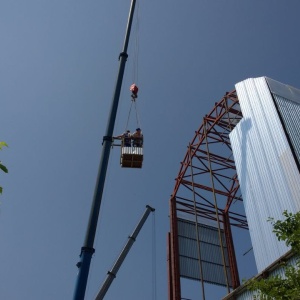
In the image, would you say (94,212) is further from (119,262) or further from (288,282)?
(119,262)

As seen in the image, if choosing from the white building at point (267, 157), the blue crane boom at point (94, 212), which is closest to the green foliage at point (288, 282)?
the blue crane boom at point (94, 212)

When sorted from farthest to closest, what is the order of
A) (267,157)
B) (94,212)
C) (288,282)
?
(267,157)
(94,212)
(288,282)

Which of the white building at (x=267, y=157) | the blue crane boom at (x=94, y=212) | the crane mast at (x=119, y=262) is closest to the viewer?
the blue crane boom at (x=94, y=212)

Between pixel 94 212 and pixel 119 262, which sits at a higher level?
pixel 119 262

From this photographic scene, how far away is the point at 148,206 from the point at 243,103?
16832 mm

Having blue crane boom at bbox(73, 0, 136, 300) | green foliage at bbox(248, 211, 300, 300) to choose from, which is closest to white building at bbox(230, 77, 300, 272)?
blue crane boom at bbox(73, 0, 136, 300)

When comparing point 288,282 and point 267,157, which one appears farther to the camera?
point 267,157

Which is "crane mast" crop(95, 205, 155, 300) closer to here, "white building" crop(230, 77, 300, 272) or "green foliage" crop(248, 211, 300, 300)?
"white building" crop(230, 77, 300, 272)

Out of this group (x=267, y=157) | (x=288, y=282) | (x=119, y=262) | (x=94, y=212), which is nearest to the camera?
(x=288, y=282)

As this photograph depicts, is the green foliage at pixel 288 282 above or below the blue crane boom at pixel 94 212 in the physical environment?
below

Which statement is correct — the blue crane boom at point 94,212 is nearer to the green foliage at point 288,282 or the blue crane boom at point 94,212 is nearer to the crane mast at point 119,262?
the green foliage at point 288,282

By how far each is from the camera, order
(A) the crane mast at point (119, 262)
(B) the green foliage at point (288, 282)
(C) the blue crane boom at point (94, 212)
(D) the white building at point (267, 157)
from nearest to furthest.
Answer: (B) the green foliage at point (288, 282), (C) the blue crane boom at point (94, 212), (D) the white building at point (267, 157), (A) the crane mast at point (119, 262)

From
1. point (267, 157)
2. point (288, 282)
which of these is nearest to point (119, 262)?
point (267, 157)

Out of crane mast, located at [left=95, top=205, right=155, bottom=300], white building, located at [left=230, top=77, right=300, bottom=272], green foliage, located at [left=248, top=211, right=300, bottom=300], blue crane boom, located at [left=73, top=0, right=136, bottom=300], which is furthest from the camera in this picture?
crane mast, located at [left=95, top=205, right=155, bottom=300]
